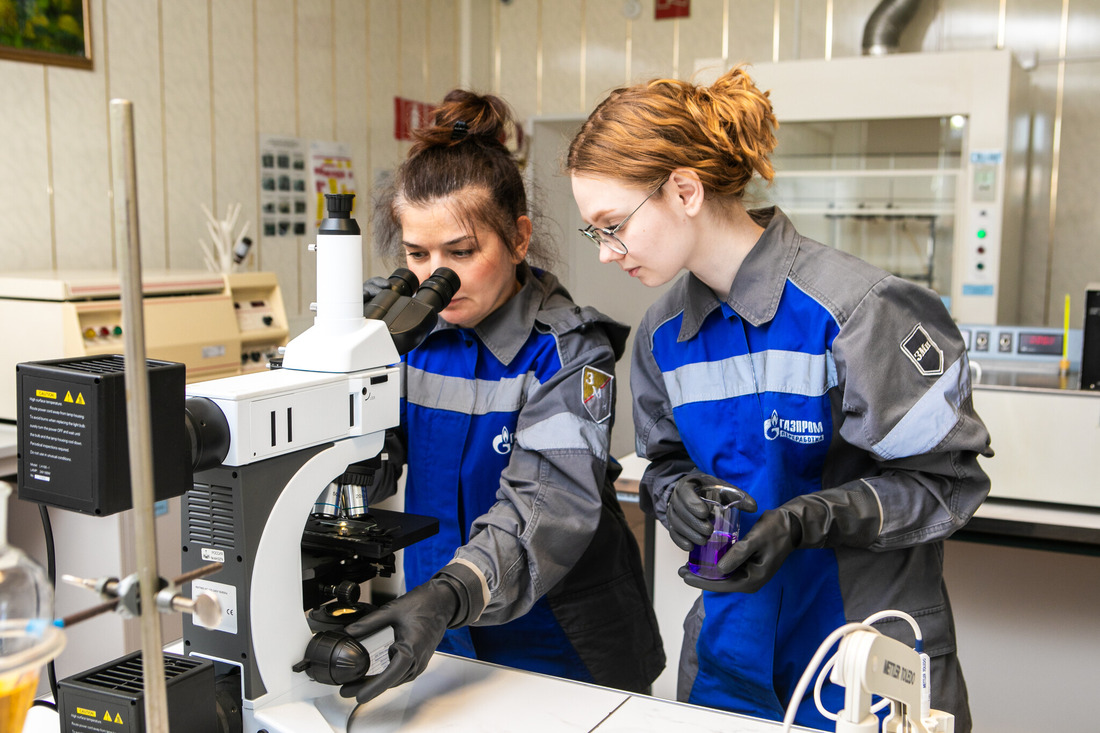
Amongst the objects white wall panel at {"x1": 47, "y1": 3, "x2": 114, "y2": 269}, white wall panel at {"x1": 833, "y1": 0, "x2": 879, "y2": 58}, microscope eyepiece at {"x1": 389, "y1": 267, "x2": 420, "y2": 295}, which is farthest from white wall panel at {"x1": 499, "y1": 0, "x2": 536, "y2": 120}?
microscope eyepiece at {"x1": 389, "y1": 267, "x2": 420, "y2": 295}

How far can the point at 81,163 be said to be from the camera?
310cm

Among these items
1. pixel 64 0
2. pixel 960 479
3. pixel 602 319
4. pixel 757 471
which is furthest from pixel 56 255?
pixel 960 479

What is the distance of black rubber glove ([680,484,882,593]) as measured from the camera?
1153mm

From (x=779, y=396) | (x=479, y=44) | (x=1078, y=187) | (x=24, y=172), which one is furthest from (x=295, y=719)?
(x=479, y=44)

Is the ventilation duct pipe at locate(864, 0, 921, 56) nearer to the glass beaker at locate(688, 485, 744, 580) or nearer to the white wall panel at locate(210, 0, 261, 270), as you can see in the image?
the white wall panel at locate(210, 0, 261, 270)

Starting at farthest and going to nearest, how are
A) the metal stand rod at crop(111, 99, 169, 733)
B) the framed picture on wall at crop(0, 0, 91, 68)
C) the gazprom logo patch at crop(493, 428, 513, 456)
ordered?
the framed picture on wall at crop(0, 0, 91, 68) < the gazprom logo patch at crop(493, 428, 513, 456) < the metal stand rod at crop(111, 99, 169, 733)

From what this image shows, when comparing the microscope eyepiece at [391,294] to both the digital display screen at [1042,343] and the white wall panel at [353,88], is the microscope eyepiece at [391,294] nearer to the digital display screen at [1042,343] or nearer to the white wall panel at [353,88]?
the digital display screen at [1042,343]

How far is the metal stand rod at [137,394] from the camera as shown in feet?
1.75

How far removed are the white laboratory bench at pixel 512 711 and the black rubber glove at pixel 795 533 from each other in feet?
0.57

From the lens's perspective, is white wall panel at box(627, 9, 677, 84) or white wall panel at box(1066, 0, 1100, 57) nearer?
white wall panel at box(1066, 0, 1100, 57)

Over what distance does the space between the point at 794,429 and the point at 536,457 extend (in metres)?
0.35

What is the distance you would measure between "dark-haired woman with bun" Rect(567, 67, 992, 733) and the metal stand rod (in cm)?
74

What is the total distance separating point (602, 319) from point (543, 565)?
0.39 m

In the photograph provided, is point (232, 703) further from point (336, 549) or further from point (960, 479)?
point (960, 479)
